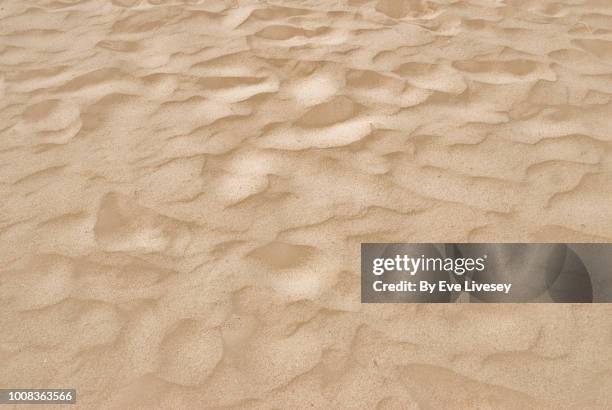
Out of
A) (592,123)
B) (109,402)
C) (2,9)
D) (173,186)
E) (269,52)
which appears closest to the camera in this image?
(109,402)

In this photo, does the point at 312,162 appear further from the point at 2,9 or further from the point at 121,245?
the point at 2,9

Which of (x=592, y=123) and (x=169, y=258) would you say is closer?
(x=169, y=258)

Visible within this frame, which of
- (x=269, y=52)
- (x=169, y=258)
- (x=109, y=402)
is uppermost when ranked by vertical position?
(x=269, y=52)

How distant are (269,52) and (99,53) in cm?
97

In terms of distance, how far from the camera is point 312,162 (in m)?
2.60

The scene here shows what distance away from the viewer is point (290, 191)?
2.46m

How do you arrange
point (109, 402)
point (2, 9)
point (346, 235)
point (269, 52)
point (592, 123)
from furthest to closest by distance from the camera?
point (2, 9)
point (269, 52)
point (592, 123)
point (346, 235)
point (109, 402)

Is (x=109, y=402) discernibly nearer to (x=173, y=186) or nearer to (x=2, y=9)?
(x=173, y=186)

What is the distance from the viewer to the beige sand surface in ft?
6.31

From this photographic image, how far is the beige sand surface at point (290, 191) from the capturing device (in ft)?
6.31

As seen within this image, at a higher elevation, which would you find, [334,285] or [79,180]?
[79,180]

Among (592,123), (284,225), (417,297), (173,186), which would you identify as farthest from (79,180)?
(592,123)

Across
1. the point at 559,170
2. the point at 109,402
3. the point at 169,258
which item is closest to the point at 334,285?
the point at 169,258

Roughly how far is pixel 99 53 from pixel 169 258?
5.57 feet
